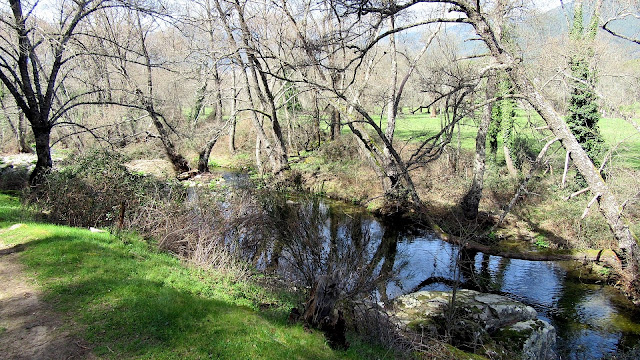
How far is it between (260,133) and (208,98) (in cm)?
323

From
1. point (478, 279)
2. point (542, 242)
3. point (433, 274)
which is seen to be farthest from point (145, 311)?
point (542, 242)

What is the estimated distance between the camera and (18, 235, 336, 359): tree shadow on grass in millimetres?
4809

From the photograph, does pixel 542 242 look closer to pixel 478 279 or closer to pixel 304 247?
pixel 478 279

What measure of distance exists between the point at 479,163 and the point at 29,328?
44.3 feet

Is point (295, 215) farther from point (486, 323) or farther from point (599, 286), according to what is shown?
point (599, 286)

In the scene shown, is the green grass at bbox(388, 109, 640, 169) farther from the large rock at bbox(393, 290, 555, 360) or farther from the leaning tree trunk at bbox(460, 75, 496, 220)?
the large rock at bbox(393, 290, 555, 360)

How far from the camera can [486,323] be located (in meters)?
7.76

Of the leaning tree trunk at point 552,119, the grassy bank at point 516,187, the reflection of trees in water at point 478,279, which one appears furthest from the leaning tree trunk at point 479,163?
the leaning tree trunk at point 552,119

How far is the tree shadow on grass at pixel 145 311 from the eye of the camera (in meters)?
4.81

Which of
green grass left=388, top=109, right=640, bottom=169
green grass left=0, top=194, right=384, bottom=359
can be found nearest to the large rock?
green grass left=0, top=194, right=384, bottom=359

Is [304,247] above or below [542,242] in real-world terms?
above

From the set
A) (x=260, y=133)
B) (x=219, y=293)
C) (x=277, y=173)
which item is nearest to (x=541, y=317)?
(x=219, y=293)

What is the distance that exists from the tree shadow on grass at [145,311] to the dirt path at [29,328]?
0.54 ft

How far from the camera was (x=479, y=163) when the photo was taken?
46.3 feet
